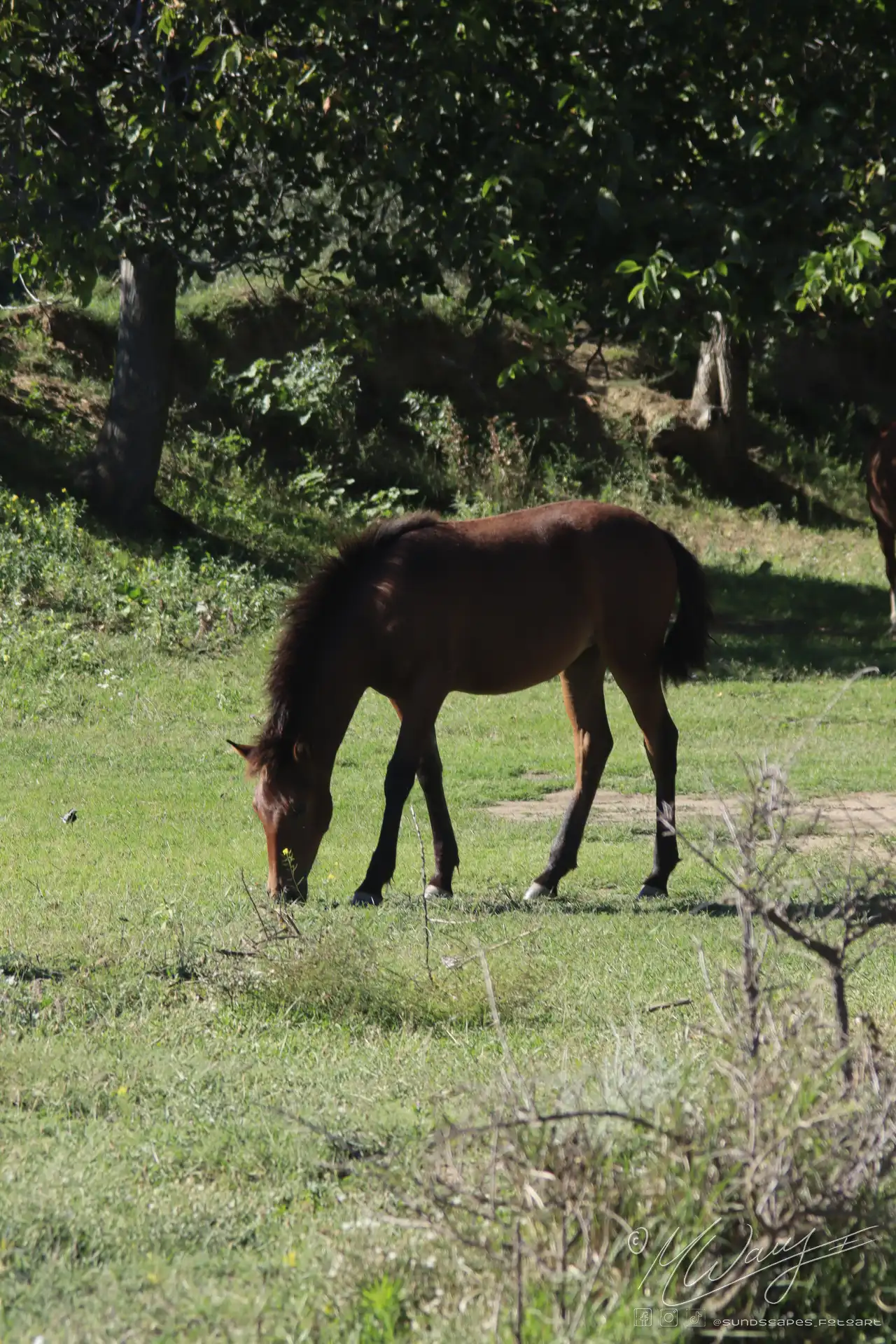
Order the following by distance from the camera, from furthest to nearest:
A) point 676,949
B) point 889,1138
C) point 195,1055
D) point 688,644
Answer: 1. point 688,644
2. point 676,949
3. point 195,1055
4. point 889,1138

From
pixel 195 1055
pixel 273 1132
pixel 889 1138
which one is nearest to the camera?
pixel 889 1138

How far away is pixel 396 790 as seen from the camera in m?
7.99

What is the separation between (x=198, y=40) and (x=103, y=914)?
996cm

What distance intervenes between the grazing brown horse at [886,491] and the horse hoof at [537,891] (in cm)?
979

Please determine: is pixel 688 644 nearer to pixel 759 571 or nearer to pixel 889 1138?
pixel 889 1138

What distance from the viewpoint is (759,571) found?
63.1 ft

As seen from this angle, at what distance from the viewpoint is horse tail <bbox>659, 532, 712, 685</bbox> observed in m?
8.75

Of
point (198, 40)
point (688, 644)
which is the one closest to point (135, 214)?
point (198, 40)

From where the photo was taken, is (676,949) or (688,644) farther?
(688,644)

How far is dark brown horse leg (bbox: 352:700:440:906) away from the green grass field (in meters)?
0.13

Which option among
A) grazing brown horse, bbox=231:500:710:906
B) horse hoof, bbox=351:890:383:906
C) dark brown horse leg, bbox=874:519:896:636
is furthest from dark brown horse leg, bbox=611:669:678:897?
dark brown horse leg, bbox=874:519:896:636

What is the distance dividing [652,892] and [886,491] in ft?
32.7

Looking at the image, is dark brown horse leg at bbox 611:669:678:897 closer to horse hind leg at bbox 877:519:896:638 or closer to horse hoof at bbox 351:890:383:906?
horse hoof at bbox 351:890:383:906

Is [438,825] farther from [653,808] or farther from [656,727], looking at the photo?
[653,808]
